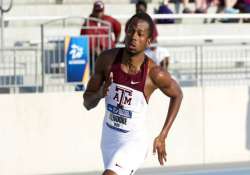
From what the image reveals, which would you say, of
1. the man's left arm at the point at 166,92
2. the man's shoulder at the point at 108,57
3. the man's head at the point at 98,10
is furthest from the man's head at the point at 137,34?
the man's head at the point at 98,10

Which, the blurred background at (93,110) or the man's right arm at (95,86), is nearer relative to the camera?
the man's right arm at (95,86)

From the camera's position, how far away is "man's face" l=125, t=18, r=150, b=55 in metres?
7.64

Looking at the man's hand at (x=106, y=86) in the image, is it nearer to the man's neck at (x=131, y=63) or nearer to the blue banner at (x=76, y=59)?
the man's neck at (x=131, y=63)

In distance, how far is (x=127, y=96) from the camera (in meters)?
7.80

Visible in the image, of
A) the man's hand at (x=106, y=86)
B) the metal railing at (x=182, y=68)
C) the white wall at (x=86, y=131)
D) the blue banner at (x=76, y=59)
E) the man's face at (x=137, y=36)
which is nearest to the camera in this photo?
the man's hand at (x=106, y=86)

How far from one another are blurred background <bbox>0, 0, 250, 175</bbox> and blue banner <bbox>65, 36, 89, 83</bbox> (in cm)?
1

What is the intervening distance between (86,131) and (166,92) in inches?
203

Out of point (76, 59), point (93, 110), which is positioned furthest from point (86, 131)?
point (76, 59)

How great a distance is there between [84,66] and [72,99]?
648 millimetres

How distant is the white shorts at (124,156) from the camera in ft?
25.4

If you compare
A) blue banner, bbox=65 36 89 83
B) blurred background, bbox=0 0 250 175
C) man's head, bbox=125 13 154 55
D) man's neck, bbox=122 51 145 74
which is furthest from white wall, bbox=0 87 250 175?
man's head, bbox=125 13 154 55

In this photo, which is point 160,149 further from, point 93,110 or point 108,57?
point 93,110

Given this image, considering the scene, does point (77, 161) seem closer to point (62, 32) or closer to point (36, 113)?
point (36, 113)

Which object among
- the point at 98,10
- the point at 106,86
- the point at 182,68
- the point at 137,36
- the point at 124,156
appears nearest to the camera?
the point at 106,86
